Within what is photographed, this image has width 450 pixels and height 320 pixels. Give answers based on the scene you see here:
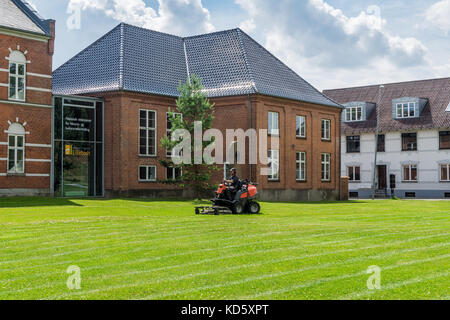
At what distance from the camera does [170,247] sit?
500 inches

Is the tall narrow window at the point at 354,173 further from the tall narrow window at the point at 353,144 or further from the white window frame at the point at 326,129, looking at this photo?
the white window frame at the point at 326,129

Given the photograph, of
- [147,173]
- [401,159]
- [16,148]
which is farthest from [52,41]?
[401,159]

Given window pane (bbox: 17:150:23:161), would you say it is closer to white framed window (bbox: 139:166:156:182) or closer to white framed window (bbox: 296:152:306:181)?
white framed window (bbox: 139:166:156:182)

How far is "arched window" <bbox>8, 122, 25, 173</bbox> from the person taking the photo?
111ft

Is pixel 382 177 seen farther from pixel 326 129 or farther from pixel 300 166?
pixel 300 166

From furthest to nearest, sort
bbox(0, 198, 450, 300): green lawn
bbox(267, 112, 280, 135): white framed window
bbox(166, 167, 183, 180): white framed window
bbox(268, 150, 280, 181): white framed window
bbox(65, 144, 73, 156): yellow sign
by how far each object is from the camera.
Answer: bbox(267, 112, 280, 135): white framed window < bbox(268, 150, 280, 181): white framed window < bbox(166, 167, 183, 180): white framed window < bbox(65, 144, 73, 156): yellow sign < bbox(0, 198, 450, 300): green lawn

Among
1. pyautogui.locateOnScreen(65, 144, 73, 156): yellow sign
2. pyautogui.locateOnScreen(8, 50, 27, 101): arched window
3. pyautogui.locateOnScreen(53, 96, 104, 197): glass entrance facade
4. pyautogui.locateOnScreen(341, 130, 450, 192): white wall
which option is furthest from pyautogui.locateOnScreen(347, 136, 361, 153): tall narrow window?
pyautogui.locateOnScreen(8, 50, 27, 101): arched window

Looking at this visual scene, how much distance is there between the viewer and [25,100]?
34.5 m

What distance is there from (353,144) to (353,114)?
3159 millimetres

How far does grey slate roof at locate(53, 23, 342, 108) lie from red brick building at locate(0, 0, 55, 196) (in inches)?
214

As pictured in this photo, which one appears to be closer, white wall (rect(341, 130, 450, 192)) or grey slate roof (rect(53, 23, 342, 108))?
grey slate roof (rect(53, 23, 342, 108))

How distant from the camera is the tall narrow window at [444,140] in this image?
56706 millimetres

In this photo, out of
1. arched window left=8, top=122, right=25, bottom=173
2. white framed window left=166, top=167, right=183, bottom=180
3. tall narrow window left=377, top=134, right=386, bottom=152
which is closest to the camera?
arched window left=8, top=122, right=25, bottom=173

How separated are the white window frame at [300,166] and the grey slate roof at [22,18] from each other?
65.5ft
